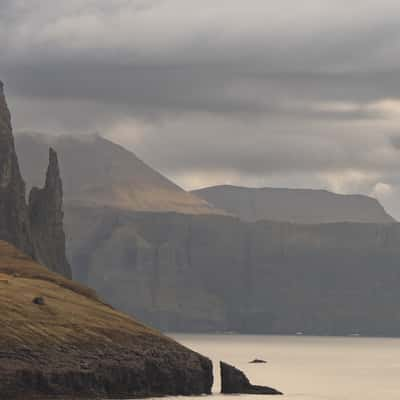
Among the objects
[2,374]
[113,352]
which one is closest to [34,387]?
[2,374]

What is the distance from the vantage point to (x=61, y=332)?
653 ft

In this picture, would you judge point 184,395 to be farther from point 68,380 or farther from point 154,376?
point 68,380

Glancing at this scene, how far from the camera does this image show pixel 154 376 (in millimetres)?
197250

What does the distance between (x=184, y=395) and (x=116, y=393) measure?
12.3 metres

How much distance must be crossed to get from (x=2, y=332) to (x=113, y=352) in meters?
14.0

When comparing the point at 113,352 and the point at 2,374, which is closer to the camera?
the point at 2,374

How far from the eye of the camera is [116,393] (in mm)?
189500

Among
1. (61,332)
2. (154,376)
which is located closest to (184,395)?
(154,376)

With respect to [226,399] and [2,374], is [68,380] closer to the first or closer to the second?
[2,374]

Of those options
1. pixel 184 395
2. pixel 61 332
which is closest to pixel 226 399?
pixel 184 395

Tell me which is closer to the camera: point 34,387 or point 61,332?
point 34,387

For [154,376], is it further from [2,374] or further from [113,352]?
[2,374]

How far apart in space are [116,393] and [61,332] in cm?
1361

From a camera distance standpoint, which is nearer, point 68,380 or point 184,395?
point 68,380
